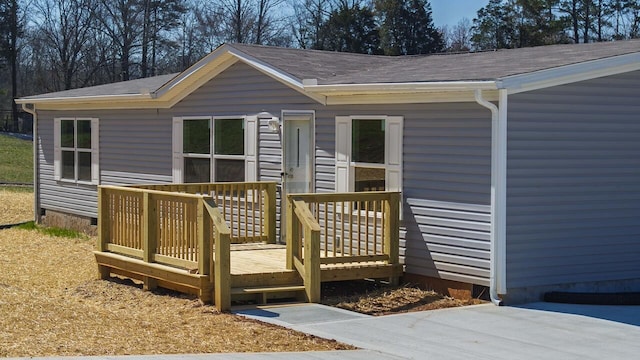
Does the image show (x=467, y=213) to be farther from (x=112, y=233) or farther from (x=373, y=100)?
(x=112, y=233)

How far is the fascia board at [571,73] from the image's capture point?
34.5ft

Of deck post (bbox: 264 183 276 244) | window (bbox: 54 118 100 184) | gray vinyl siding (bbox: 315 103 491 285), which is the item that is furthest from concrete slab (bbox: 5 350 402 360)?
window (bbox: 54 118 100 184)

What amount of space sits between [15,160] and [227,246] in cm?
3320

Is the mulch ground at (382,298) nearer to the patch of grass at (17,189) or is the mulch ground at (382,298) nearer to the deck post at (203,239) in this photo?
the deck post at (203,239)

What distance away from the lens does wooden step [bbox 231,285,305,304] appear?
1066 cm

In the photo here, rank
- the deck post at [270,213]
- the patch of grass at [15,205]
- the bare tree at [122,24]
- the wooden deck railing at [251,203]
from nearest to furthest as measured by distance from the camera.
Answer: the wooden deck railing at [251,203], the deck post at [270,213], the patch of grass at [15,205], the bare tree at [122,24]

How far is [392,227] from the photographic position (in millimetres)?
11703

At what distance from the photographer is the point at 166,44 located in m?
53.9

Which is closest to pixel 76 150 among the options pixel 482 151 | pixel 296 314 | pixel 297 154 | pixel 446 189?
pixel 297 154

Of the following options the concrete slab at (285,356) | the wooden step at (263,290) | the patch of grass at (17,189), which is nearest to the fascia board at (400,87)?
the wooden step at (263,290)

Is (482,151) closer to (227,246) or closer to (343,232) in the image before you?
(343,232)

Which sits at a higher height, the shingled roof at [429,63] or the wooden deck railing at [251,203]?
the shingled roof at [429,63]

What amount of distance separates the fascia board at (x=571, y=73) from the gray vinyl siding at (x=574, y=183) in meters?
0.12

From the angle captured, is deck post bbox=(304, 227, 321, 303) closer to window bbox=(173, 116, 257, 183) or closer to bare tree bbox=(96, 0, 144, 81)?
window bbox=(173, 116, 257, 183)
